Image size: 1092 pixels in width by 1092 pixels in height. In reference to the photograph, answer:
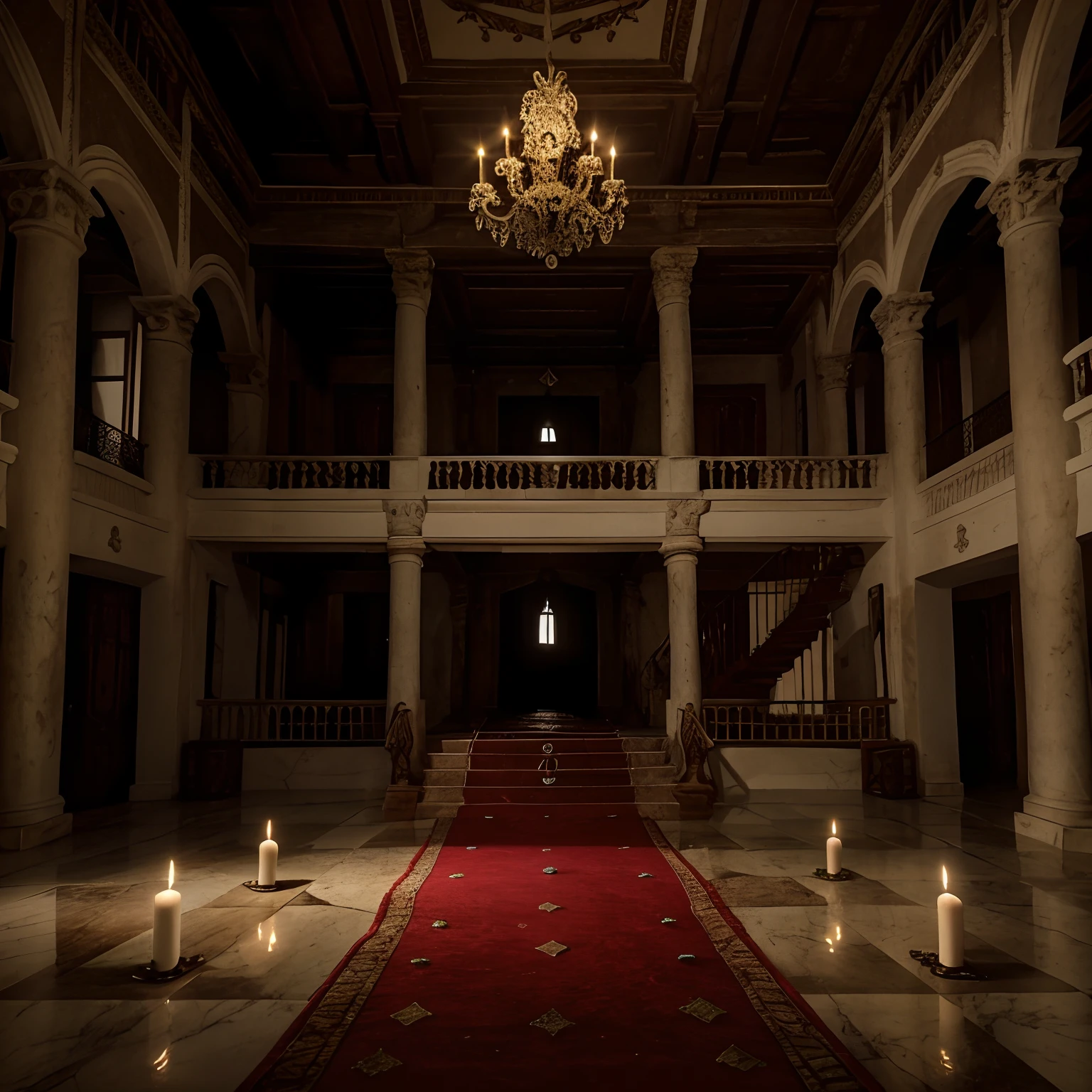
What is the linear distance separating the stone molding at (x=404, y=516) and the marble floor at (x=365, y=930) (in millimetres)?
3779

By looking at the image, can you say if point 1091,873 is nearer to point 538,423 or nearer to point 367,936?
point 367,936

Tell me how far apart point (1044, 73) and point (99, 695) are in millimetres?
10940

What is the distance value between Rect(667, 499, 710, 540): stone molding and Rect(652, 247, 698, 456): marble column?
27.5 inches

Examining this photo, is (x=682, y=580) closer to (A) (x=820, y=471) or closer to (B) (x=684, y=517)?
(B) (x=684, y=517)

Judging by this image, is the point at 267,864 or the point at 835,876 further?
the point at 835,876

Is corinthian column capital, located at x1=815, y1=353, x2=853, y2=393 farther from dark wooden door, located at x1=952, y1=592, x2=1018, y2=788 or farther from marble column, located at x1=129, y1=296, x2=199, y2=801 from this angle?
marble column, located at x1=129, y1=296, x2=199, y2=801

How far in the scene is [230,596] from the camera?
13.0 m

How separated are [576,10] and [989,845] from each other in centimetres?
925

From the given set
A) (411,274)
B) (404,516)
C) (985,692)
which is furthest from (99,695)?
(985,692)

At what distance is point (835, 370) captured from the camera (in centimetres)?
1355

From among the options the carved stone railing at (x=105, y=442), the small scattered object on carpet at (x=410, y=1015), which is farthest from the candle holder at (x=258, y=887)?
the carved stone railing at (x=105, y=442)

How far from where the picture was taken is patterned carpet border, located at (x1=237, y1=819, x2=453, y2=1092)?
10.4 ft

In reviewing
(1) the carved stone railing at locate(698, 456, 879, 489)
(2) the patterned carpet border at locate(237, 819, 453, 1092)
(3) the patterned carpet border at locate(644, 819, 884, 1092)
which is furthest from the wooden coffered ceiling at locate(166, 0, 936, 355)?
(2) the patterned carpet border at locate(237, 819, 453, 1092)

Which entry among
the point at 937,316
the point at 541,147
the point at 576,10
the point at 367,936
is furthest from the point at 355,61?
the point at 367,936
